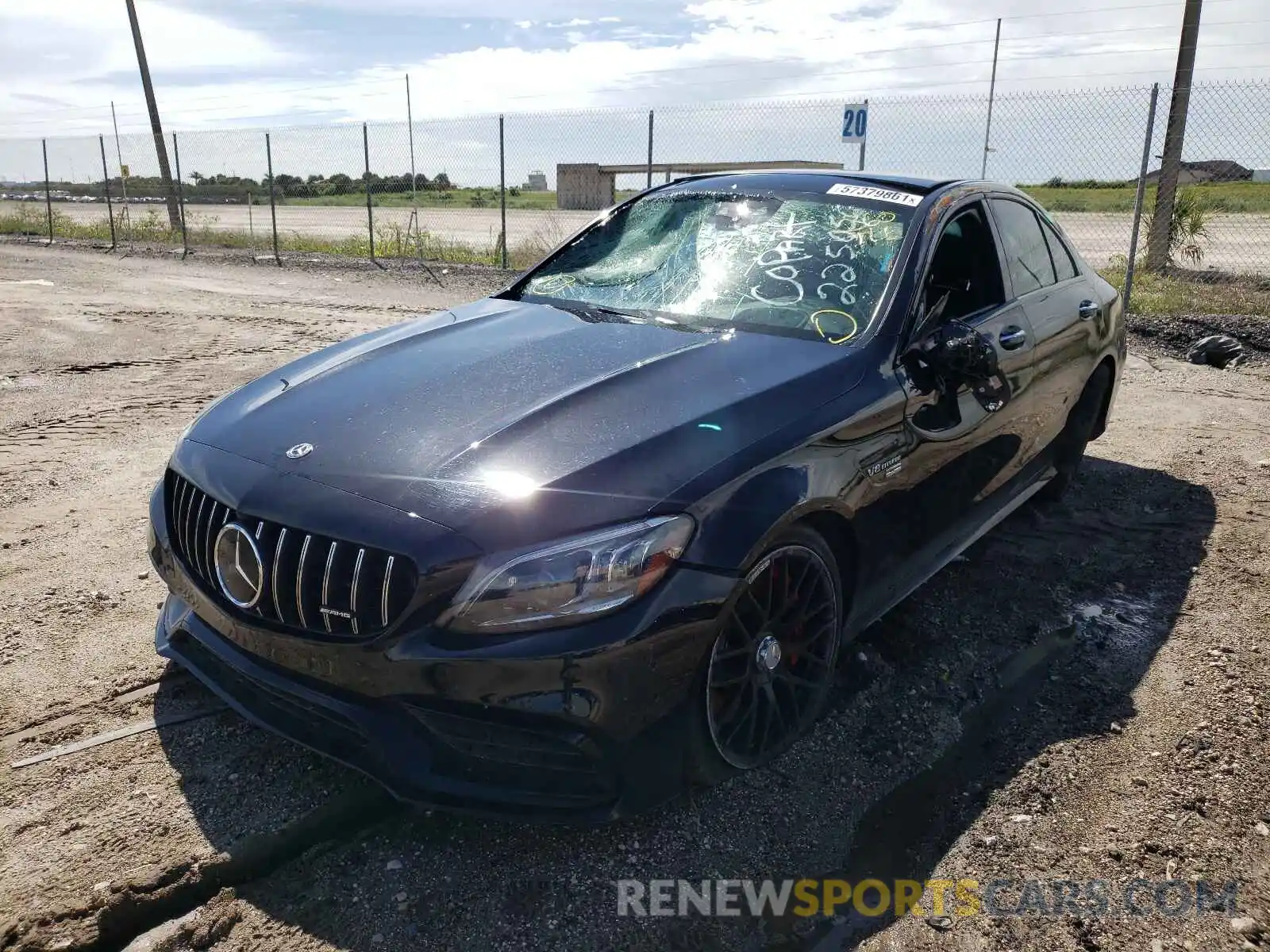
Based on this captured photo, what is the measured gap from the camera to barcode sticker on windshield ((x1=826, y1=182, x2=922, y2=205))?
3689 mm

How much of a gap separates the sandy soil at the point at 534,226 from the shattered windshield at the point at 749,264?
6.14m

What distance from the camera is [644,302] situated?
3.59 m

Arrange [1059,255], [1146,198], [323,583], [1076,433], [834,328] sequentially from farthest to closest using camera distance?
1. [1146,198]
2. [1076,433]
3. [1059,255]
4. [834,328]
5. [323,583]

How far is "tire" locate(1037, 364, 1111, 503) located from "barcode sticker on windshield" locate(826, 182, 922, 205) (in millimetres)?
1680

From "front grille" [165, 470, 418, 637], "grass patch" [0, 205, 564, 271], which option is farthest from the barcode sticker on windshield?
"grass patch" [0, 205, 564, 271]

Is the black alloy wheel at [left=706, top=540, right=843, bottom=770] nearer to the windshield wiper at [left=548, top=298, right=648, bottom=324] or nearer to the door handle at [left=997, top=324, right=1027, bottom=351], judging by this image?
the windshield wiper at [left=548, top=298, right=648, bottom=324]

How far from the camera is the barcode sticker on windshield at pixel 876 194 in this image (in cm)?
369

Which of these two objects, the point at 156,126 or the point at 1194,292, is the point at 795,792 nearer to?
the point at 1194,292

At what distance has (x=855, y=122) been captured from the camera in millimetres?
12578

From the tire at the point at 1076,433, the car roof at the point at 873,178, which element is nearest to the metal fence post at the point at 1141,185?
the tire at the point at 1076,433

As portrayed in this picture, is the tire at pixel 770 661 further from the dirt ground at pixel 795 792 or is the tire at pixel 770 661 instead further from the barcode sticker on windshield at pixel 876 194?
the barcode sticker on windshield at pixel 876 194

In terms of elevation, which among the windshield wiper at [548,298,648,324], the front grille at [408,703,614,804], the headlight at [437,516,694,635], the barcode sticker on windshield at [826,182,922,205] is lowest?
the front grille at [408,703,614,804]

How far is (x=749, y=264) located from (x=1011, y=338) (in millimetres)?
1033

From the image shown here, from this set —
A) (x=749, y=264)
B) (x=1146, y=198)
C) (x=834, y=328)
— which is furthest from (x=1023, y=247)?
(x=1146, y=198)
